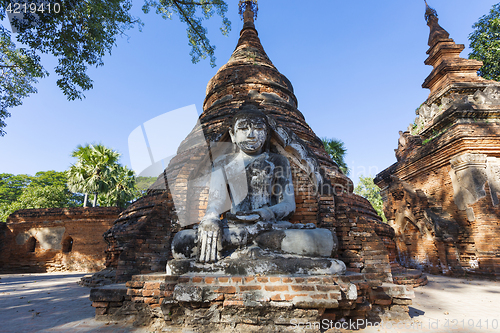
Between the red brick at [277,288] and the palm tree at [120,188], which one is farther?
the palm tree at [120,188]

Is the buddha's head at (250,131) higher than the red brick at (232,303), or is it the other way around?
the buddha's head at (250,131)

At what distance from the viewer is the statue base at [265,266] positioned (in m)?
2.87

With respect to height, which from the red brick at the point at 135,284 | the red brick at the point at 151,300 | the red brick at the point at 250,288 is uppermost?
the red brick at the point at 250,288

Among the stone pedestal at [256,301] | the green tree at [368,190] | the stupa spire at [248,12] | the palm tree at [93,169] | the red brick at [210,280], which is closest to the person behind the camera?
the stone pedestal at [256,301]

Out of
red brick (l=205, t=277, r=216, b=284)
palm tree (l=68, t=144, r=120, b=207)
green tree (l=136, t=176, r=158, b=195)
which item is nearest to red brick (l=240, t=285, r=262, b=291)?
red brick (l=205, t=277, r=216, b=284)

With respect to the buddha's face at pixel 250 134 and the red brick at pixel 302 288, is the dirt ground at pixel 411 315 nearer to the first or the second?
the red brick at pixel 302 288

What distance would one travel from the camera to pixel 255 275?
278 centimetres

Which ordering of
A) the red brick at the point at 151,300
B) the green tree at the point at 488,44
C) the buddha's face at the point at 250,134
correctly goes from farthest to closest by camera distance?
the green tree at the point at 488,44 < the buddha's face at the point at 250,134 < the red brick at the point at 151,300

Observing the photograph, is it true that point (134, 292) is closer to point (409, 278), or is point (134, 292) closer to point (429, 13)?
point (409, 278)

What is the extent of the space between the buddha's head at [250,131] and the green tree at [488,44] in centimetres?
1627

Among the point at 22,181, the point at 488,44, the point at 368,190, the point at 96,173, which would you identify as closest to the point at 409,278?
the point at 488,44

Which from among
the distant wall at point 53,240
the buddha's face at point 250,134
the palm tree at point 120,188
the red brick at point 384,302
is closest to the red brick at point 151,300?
the buddha's face at point 250,134

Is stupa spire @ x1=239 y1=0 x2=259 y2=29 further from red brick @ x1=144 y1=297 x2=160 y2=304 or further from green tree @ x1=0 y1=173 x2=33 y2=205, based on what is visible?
green tree @ x1=0 y1=173 x2=33 y2=205

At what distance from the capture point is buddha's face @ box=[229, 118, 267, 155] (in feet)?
13.0
